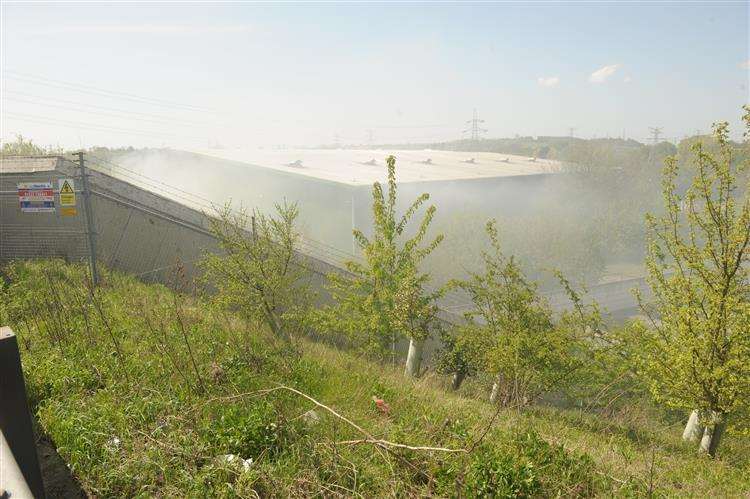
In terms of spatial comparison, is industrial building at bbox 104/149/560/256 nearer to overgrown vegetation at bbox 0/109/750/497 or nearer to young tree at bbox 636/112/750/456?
overgrown vegetation at bbox 0/109/750/497

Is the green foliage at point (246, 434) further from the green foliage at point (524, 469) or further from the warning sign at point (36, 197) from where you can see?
the warning sign at point (36, 197)

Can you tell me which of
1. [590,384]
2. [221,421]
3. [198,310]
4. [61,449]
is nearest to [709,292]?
[590,384]

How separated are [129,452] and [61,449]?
691 mm

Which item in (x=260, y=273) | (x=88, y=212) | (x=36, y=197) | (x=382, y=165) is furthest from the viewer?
(x=382, y=165)

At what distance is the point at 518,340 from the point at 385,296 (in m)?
3.94

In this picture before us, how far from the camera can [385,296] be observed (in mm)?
13938

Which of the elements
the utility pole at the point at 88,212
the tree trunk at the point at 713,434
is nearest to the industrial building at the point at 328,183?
the utility pole at the point at 88,212

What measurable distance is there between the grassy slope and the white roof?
142ft

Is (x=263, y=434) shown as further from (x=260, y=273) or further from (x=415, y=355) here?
(x=415, y=355)

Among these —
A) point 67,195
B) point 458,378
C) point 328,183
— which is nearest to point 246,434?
point 67,195

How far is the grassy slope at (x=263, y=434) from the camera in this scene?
3.97 metres

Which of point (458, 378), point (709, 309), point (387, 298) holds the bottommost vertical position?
point (458, 378)

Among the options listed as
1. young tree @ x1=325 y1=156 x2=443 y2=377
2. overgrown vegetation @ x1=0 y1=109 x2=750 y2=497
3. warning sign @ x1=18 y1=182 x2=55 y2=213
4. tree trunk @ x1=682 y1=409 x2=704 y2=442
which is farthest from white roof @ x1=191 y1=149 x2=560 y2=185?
tree trunk @ x1=682 y1=409 x2=704 y2=442

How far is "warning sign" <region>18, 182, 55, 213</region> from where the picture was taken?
43.6 ft
